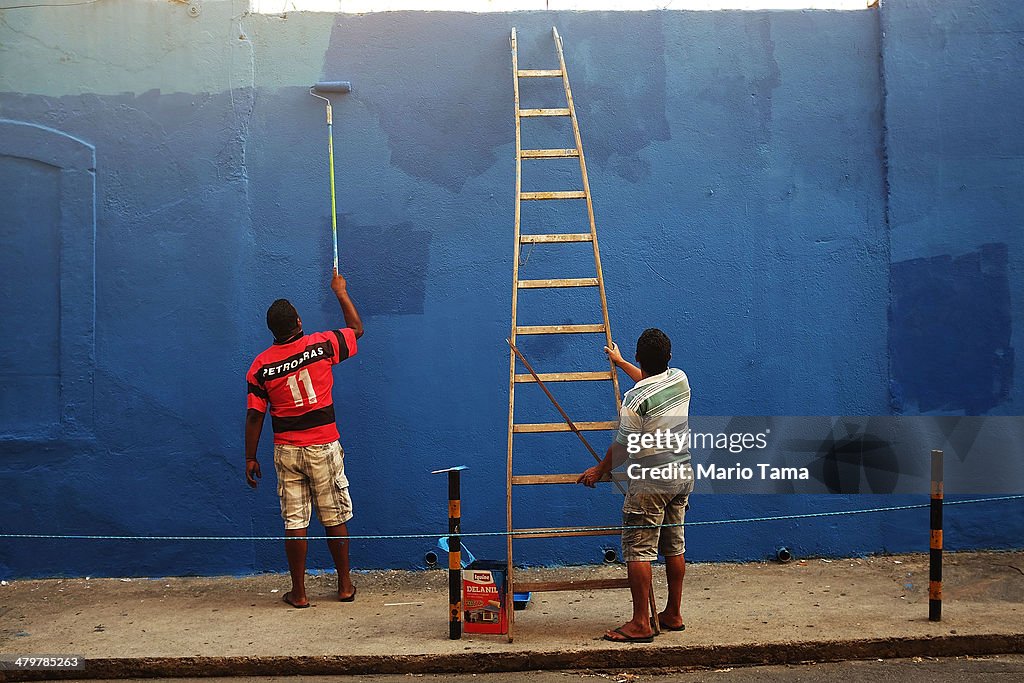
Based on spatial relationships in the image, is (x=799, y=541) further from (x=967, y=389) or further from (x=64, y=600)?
(x=64, y=600)

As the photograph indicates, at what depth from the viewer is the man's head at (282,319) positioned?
254 inches

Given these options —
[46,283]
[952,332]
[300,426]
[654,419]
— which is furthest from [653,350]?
[46,283]

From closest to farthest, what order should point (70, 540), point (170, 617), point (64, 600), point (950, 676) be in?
1. point (950, 676)
2. point (170, 617)
3. point (64, 600)
4. point (70, 540)

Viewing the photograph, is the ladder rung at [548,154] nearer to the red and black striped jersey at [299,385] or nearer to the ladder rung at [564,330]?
the ladder rung at [564,330]

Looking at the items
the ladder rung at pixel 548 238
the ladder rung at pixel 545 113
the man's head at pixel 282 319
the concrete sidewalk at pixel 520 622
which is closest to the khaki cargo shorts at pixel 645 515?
the concrete sidewalk at pixel 520 622

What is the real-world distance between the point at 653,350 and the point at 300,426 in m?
2.27

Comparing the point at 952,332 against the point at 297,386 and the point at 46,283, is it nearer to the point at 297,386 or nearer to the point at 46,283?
the point at 297,386

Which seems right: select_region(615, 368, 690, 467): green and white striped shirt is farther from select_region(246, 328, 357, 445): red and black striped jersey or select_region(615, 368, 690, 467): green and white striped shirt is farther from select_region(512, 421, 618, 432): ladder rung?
select_region(246, 328, 357, 445): red and black striped jersey

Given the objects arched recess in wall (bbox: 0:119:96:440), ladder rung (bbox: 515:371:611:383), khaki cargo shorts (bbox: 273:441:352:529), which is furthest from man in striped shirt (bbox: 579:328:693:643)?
arched recess in wall (bbox: 0:119:96:440)

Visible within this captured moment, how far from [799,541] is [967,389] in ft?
5.21

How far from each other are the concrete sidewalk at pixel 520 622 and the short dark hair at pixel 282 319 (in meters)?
1.71

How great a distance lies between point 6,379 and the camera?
724 cm

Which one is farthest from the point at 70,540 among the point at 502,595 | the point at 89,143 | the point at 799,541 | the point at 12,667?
the point at 799,541

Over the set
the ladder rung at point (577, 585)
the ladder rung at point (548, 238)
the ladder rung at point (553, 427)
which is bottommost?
the ladder rung at point (577, 585)
